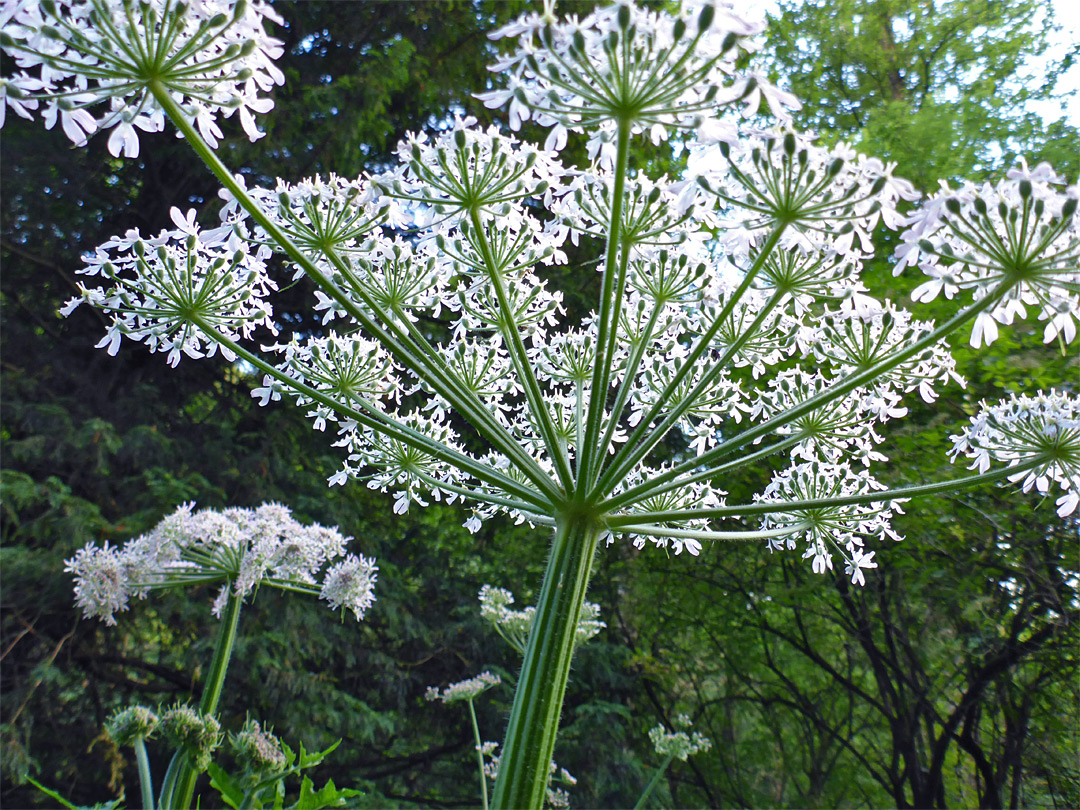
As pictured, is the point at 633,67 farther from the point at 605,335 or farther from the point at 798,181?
the point at 605,335

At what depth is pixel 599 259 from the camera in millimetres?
2322

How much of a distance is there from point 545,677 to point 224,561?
2.71 meters

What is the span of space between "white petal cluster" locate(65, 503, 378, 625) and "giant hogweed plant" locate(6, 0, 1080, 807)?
1.42 meters

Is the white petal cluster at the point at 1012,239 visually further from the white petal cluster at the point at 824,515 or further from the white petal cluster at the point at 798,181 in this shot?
the white petal cluster at the point at 824,515

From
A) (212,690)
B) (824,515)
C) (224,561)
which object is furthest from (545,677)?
(224,561)

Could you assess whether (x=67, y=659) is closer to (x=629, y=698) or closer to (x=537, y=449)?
(x=629, y=698)

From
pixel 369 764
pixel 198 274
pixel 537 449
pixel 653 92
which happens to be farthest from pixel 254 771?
pixel 369 764

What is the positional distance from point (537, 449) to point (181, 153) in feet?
26.9

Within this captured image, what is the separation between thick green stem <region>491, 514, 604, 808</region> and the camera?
179 centimetres

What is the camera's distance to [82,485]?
8.72 metres

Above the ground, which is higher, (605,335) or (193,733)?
(605,335)

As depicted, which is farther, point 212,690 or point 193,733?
point 212,690

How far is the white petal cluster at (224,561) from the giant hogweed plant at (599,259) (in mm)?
1424

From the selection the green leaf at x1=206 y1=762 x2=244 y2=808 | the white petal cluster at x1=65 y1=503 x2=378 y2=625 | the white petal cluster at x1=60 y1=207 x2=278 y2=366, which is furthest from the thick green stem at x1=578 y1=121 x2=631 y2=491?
the white petal cluster at x1=65 y1=503 x2=378 y2=625
